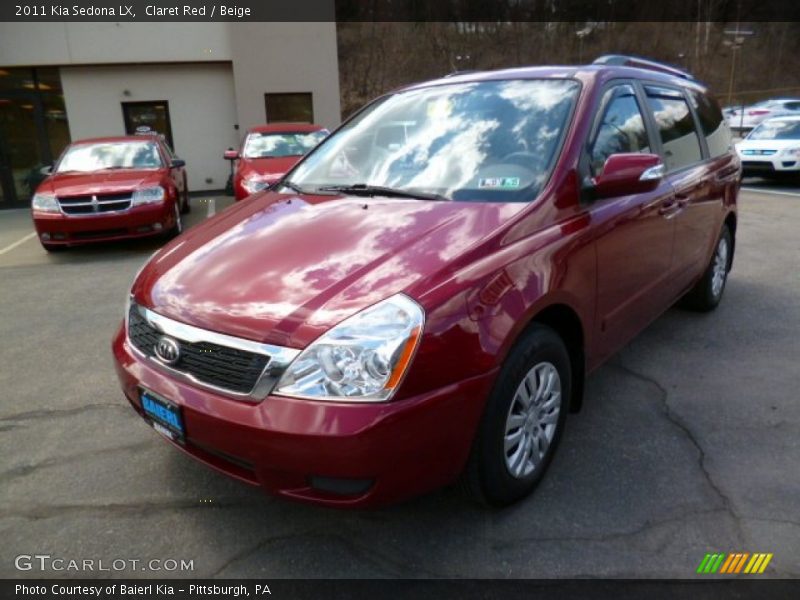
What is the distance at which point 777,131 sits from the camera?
13.3 meters

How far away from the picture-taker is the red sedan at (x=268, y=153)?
8.24m

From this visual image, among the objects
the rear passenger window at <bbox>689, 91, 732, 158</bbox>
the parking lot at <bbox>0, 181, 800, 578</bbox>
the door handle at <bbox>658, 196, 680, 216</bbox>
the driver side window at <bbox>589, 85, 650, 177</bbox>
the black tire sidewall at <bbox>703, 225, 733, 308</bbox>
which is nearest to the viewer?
the parking lot at <bbox>0, 181, 800, 578</bbox>

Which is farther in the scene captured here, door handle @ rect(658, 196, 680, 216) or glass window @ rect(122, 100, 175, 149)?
glass window @ rect(122, 100, 175, 149)

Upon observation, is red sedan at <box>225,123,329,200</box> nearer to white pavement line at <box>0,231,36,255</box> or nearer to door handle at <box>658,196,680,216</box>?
white pavement line at <box>0,231,36,255</box>

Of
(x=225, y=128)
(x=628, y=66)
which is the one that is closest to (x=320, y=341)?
(x=628, y=66)

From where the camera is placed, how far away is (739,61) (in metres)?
48.6

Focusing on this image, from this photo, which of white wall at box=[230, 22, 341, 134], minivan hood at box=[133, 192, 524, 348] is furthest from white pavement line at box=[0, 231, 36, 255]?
minivan hood at box=[133, 192, 524, 348]

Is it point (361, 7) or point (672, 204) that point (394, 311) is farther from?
point (361, 7)

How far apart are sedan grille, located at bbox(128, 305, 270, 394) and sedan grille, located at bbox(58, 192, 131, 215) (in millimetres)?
5970

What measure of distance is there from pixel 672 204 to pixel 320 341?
2.56m

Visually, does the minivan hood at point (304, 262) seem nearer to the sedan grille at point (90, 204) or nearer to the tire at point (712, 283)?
the tire at point (712, 283)

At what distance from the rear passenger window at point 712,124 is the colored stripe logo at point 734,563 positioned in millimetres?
3097

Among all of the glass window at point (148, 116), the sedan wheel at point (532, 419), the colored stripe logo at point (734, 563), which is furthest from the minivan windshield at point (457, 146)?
the glass window at point (148, 116)

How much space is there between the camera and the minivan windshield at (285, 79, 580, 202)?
273 centimetres
